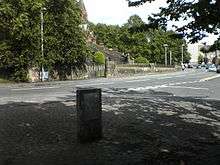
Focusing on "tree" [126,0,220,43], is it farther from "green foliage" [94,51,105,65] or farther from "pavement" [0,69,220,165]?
"green foliage" [94,51,105,65]

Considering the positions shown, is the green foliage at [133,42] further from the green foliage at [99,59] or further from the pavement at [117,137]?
the pavement at [117,137]

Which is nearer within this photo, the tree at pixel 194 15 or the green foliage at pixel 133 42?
the tree at pixel 194 15

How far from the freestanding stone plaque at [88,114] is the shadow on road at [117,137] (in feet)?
0.80

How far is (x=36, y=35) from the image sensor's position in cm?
4516

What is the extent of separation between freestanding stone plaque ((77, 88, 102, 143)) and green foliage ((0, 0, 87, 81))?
32938 millimetres

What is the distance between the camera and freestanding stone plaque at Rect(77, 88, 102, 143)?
11.4 m

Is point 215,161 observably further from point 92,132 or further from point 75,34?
point 75,34

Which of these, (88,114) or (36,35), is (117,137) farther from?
(36,35)

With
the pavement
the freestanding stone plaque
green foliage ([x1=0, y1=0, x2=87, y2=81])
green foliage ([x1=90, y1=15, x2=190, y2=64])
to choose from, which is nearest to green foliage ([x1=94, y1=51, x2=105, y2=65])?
green foliage ([x1=0, y1=0, x2=87, y2=81])

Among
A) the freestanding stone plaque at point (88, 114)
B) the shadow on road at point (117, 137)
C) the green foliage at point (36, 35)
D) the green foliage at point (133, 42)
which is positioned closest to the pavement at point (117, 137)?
the shadow on road at point (117, 137)

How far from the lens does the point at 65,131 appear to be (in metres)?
12.8

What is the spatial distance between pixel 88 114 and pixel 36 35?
113 ft

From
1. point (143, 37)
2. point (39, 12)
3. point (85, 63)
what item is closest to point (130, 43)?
point (143, 37)

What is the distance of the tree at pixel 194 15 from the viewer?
9666mm
